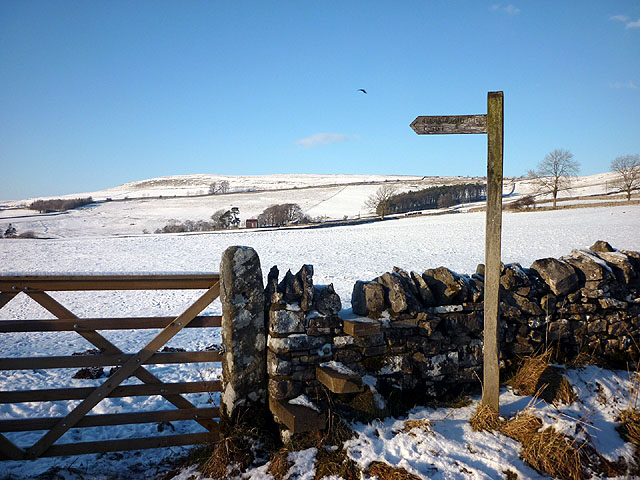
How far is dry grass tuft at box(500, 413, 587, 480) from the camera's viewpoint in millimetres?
3629

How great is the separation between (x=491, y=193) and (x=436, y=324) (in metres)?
1.58

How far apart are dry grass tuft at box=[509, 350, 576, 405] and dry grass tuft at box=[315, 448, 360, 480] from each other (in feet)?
7.32

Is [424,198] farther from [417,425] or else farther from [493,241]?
[417,425]

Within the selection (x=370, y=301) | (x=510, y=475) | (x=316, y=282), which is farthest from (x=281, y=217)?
(x=510, y=475)

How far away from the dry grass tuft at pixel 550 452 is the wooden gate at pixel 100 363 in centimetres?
306

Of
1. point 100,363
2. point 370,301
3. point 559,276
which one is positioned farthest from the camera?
point 559,276

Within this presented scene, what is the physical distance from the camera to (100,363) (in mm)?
4020

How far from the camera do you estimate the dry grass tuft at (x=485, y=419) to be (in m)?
4.17

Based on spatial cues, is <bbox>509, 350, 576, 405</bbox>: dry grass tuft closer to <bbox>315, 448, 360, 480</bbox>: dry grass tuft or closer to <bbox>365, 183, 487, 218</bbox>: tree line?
<bbox>315, 448, 360, 480</bbox>: dry grass tuft

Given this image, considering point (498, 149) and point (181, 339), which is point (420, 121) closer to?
point (498, 149)

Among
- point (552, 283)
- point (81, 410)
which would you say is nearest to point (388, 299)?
point (552, 283)

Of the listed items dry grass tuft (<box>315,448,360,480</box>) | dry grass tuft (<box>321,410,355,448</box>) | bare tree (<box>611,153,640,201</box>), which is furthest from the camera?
bare tree (<box>611,153,640,201</box>)

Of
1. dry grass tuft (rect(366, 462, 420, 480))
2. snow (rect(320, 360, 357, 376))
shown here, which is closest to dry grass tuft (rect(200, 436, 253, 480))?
snow (rect(320, 360, 357, 376))

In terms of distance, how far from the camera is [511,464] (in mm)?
3666
